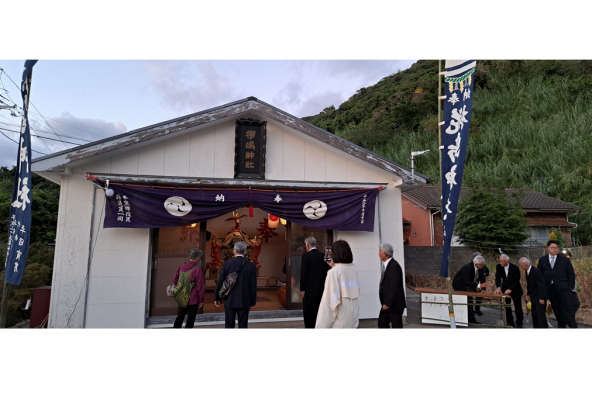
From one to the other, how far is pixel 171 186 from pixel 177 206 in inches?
18.2

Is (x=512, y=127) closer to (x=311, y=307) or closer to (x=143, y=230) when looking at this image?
(x=311, y=307)

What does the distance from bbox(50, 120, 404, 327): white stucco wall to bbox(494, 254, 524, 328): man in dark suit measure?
2.22 meters

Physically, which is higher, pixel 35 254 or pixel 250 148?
pixel 250 148

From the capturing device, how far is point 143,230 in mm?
7395

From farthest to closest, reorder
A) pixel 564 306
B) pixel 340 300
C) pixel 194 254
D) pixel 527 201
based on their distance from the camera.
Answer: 1. pixel 527 201
2. pixel 564 306
3. pixel 194 254
4. pixel 340 300

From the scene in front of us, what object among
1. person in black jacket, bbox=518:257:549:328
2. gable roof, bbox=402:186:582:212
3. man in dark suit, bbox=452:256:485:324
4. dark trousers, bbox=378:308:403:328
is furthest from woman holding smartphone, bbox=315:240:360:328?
gable roof, bbox=402:186:582:212

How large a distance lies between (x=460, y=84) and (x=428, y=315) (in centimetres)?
535

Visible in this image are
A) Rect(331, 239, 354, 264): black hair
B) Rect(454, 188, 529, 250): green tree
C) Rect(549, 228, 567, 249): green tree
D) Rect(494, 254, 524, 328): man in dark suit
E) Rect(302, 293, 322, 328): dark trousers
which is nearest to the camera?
Rect(331, 239, 354, 264): black hair

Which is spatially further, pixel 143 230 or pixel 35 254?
pixel 35 254

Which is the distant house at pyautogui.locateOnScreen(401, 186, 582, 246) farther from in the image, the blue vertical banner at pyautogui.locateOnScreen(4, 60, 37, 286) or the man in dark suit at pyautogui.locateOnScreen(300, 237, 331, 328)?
the blue vertical banner at pyautogui.locateOnScreen(4, 60, 37, 286)

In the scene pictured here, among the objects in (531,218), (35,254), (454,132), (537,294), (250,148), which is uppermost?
(250,148)

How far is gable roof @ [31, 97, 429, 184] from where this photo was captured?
21.7 feet

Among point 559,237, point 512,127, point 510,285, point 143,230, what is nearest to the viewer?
point 143,230

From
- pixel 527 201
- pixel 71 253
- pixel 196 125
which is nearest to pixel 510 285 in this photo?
pixel 196 125
